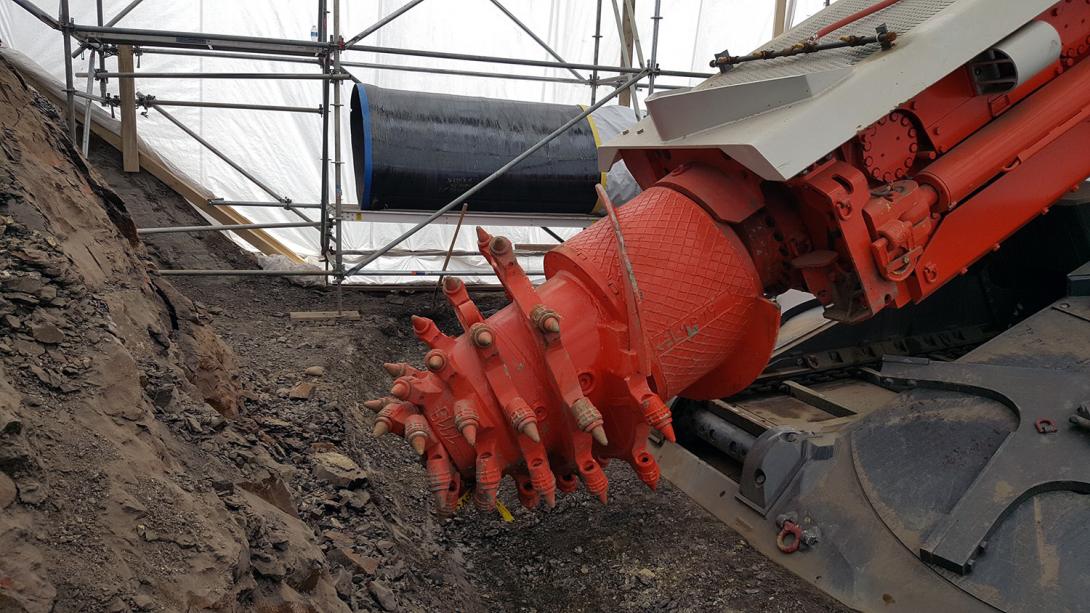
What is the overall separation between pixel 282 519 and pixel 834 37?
97.1 inches

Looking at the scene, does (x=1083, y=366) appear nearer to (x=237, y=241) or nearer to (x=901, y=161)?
(x=901, y=161)

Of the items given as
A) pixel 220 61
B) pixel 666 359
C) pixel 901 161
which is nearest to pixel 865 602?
pixel 666 359

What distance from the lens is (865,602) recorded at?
2844 mm

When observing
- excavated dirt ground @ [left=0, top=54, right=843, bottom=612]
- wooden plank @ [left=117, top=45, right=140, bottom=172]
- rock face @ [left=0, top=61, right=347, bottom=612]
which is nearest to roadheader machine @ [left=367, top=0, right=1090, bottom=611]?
excavated dirt ground @ [left=0, top=54, right=843, bottom=612]

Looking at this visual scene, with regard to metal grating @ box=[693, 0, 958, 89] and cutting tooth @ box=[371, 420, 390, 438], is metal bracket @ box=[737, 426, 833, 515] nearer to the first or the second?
metal grating @ box=[693, 0, 958, 89]

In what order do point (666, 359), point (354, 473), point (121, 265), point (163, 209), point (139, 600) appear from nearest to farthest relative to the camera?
point (139, 600) → point (666, 359) → point (121, 265) → point (354, 473) → point (163, 209)

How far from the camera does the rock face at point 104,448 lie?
5.34 feet

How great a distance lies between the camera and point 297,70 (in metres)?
8.62

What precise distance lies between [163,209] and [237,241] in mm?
1141

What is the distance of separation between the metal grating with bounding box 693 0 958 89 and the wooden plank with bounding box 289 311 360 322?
3.80 m

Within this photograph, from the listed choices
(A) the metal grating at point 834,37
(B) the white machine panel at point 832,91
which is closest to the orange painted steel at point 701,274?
(B) the white machine panel at point 832,91

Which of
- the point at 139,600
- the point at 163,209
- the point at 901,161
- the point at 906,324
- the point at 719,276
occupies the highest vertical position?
the point at 901,161

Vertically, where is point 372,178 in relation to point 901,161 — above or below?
below

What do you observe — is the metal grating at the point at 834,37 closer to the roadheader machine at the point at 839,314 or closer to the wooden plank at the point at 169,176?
the roadheader machine at the point at 839,314
